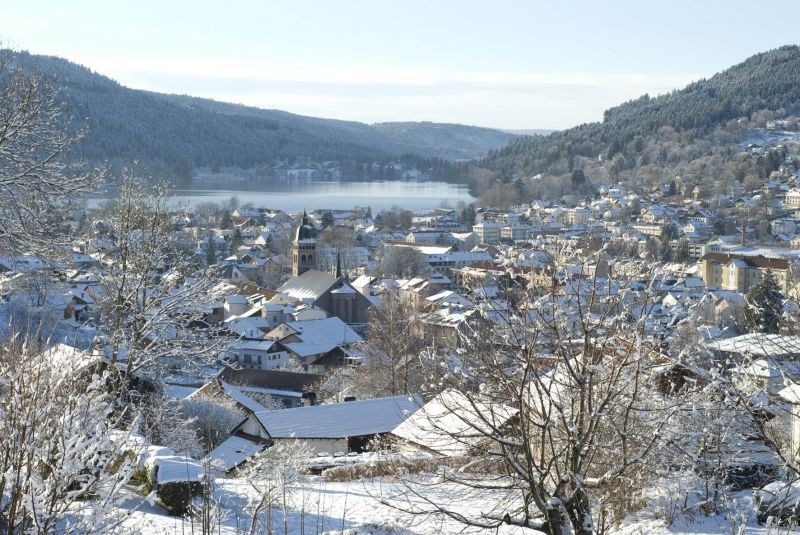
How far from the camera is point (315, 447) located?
10.4m

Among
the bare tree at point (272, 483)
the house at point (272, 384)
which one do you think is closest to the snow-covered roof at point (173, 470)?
the bare tree at point (272, 483)

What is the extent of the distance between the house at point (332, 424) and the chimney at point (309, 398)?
4877mm

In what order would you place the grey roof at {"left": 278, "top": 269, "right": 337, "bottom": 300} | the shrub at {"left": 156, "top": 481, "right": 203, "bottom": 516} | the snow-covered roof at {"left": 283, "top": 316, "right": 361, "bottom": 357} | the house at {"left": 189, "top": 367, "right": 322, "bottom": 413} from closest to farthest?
the shrub at {"left": 156, "top": 481, "right": 203, "bottom": 516} < the house at {"left": 189, "top": 367, "right": 322, "bottom": 413} < the snow-covered roof at {"left": 283, "top": 316, "right": 361, "bottom": 357} < the grey roof at {"left": 278, "top": 269, "right": 337, "bottom": 300}

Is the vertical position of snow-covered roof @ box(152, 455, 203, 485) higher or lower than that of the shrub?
higher

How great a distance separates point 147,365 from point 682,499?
4.75m

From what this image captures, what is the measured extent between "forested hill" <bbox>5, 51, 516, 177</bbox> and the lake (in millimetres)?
5681

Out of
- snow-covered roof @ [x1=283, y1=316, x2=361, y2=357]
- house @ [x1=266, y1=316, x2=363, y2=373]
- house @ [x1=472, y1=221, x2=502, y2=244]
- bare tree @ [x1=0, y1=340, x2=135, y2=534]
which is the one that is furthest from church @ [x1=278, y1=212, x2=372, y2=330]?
house @ [x1=472, y1=221, x2=502, y2=244]

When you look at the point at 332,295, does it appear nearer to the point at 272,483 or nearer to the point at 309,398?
the point at 309,398

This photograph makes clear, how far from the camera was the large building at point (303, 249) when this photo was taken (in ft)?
114

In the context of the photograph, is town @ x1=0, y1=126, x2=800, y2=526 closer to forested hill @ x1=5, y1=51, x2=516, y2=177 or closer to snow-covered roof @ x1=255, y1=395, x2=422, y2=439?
snow-covered roof @ x1=255, y1=395, x2=422, y2=439

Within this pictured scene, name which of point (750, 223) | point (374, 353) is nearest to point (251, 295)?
point (374, 353)

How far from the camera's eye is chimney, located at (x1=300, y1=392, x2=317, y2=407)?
639 inches

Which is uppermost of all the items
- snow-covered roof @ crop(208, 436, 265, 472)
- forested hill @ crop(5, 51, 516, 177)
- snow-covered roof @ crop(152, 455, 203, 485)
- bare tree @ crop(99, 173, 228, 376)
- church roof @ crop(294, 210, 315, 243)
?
forested hill @ crop(5, 51, 516, 177)

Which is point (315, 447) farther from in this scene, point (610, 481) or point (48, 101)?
point (610, 481)
